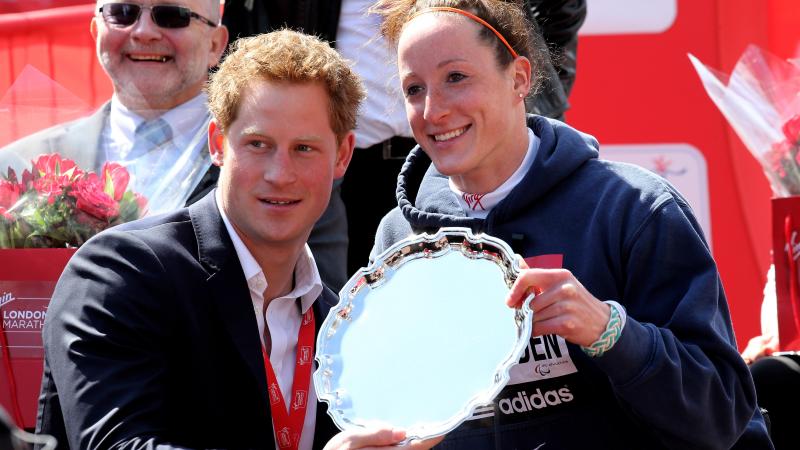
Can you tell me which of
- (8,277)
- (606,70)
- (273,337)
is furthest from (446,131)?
(606,70)

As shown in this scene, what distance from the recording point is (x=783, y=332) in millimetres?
3744

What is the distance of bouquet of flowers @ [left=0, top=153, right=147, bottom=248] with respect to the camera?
3.38 metres

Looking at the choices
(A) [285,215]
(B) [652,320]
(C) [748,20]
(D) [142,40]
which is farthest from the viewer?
(C) [748,20]

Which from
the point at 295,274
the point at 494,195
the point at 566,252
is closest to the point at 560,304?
the point at 566,252

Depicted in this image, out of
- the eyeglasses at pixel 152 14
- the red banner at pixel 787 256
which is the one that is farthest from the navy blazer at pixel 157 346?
the red banner at pixel 787 256

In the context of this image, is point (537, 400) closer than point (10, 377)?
Yes

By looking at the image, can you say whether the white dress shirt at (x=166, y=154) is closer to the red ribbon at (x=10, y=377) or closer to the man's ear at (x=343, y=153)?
the red ribbon at (x=10, y=377)

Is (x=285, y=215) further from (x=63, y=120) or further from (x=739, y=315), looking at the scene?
(x=739, y=315)

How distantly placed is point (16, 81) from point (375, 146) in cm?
133

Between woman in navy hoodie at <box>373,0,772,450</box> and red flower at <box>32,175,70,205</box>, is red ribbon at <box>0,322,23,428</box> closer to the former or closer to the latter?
red flower at <box>32,175,70,205</box>

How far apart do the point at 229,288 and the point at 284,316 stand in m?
0.25

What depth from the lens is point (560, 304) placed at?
240cm

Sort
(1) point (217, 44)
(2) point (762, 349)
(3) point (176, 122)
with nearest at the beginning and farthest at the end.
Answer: (3) point (176, 122) → (2) point (762, 349) → (1) point (217, 44)

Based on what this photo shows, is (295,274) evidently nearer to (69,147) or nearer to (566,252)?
(566,252)
